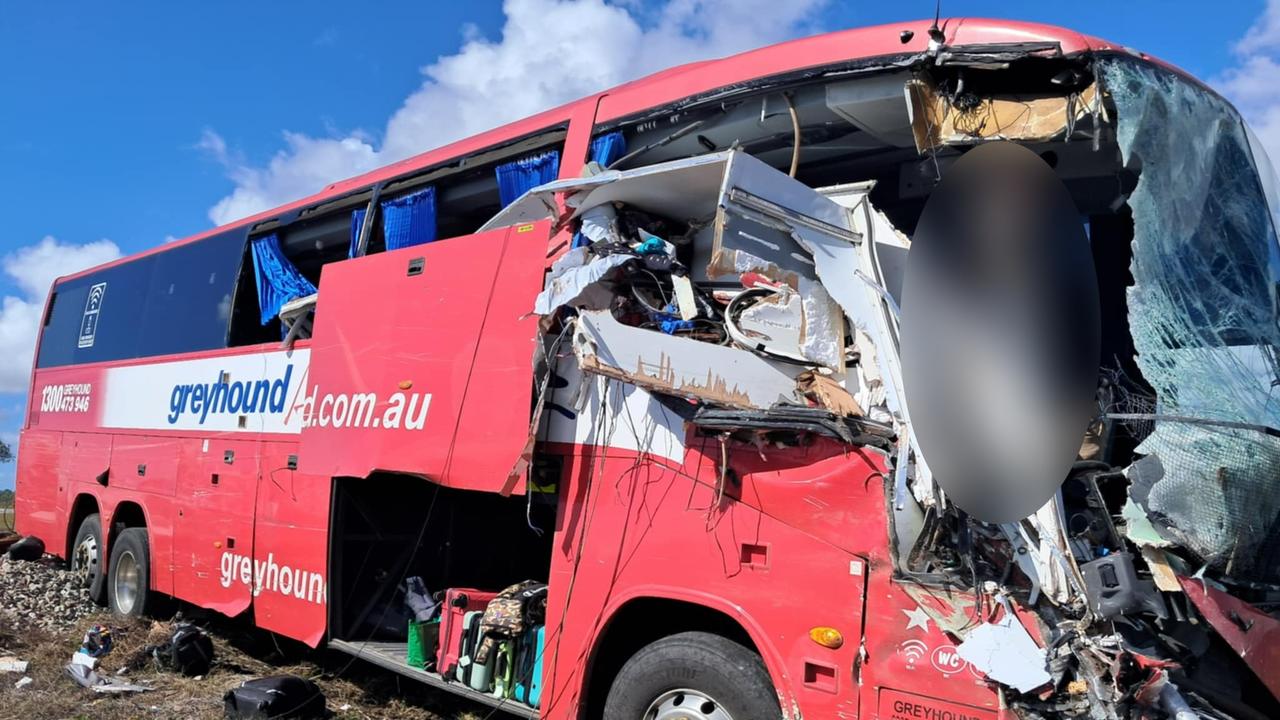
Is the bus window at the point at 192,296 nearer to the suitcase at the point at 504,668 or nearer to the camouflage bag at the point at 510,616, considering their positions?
the camouflage bag at the point at 510,616

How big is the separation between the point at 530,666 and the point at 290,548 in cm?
275

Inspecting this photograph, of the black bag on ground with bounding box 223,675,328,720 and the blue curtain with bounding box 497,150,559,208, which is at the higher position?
the blue curtain with bounding box 497,150,559,208

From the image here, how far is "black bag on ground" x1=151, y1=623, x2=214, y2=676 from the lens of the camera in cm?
768

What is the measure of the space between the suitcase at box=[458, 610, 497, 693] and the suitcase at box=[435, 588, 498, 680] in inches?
2.4

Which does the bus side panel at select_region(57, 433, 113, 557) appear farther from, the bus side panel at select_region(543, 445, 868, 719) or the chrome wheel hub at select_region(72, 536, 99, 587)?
the bus side panel at select_region(543, 445, 868, 719)

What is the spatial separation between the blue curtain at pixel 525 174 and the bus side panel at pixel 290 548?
97.7 inches

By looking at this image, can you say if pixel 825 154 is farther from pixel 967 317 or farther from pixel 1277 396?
pixel 1277 396

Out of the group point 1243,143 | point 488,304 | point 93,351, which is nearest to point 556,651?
point 488,304

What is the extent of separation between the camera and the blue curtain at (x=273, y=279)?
795 centimetres

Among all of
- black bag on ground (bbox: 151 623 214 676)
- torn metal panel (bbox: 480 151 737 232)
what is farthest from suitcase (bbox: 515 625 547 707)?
black bag on ground (bbox: 151 623 214 676)

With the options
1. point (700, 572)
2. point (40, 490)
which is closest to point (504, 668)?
point (700, 572)

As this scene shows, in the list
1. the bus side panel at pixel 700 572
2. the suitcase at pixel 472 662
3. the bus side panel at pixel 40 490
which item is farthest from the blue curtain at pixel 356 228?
the bus side panel at pixel 40 490

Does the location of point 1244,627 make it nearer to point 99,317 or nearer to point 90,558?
point 90,558

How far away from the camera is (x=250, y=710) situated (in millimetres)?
6227
